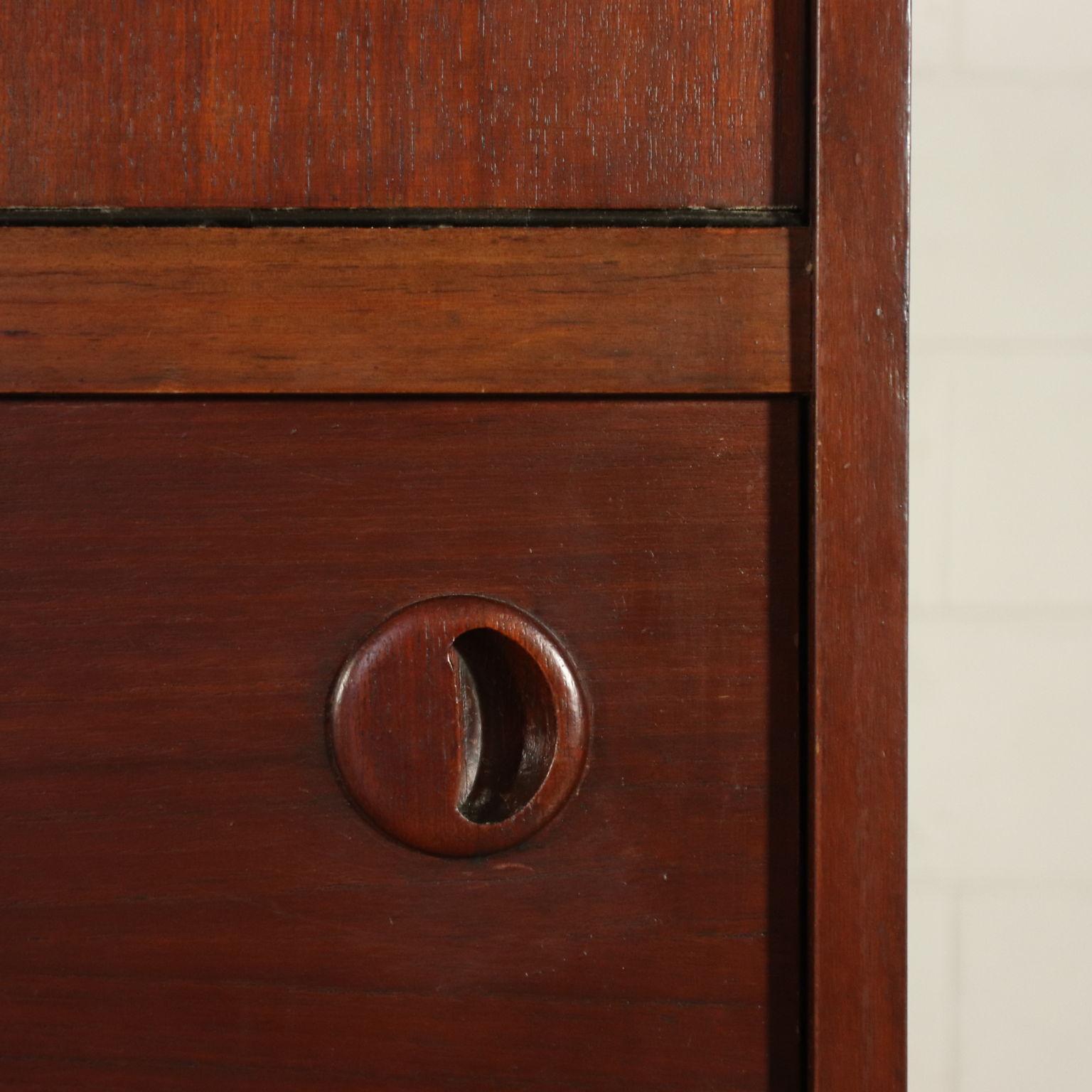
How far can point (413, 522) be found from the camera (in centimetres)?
26

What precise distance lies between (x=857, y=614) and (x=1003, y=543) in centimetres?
20

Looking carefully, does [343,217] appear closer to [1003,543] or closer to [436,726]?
[436,726]

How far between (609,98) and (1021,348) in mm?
240

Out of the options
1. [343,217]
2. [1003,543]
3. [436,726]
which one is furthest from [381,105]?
[1003,543]

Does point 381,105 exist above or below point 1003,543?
above

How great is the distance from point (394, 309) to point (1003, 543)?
28 cm

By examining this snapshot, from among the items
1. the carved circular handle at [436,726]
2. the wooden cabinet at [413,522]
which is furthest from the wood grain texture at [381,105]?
the carved circular handle at [436,726]

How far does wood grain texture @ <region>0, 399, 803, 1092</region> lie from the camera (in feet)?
0.83

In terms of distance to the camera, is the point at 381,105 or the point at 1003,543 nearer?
the point at 381,105

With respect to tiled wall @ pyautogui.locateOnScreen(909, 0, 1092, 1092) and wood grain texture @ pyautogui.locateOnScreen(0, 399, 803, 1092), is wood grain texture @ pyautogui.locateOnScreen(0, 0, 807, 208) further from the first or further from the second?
tiled wall @ pyautogui.locateOnScreen(909, 0, 1092, 1092)

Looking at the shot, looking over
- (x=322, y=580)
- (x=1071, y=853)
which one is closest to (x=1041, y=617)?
(x=1071, y=853)

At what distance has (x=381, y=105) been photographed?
25 centimetres

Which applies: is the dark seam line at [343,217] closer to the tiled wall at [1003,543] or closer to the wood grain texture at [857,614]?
the wood grain texture at [857,614]

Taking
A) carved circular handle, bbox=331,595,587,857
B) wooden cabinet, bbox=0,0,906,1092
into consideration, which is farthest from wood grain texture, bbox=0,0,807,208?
carved circular handle, bbox=331,595,587,857
